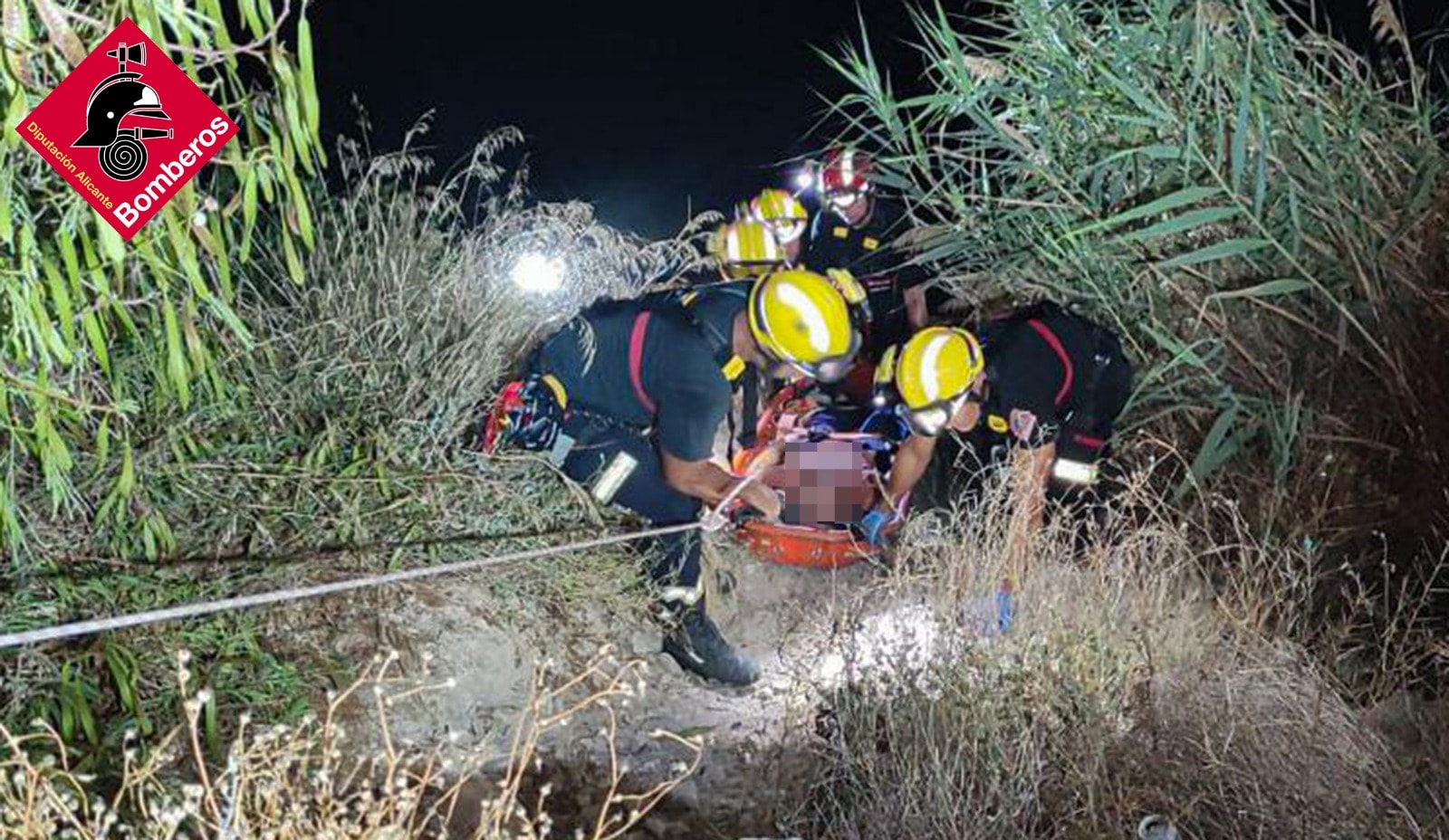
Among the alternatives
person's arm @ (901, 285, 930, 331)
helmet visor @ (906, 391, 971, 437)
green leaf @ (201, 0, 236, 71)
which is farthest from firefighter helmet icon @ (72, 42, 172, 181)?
person's arm @ (901, 285, 930, 331)

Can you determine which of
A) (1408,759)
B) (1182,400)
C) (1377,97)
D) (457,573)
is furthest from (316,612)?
(1377,97)

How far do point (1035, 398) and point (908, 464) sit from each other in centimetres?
54

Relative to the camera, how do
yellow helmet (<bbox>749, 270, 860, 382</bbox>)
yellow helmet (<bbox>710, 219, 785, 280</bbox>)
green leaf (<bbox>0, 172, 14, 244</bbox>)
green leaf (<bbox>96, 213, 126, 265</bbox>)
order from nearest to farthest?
green leaf (<bbox>0, 172, 14, 244</bbox>)
green leaf (<bbox>96, 213, 126, 265</bbox>)
yellow helmet (<bbox>749, 270, 860, 382</bbox>)
yellow helmet (<bbox>710, 219, 785, 280</bbox>)

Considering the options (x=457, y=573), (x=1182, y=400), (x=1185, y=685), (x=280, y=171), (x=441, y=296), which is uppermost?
(x=280, y=171)

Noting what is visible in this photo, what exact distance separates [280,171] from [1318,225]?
370cm

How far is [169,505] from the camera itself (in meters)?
3.23

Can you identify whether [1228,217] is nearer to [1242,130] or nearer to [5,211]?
[1242,130]

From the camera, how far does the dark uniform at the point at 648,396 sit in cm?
384

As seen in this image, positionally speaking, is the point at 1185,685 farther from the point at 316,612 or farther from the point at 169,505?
the point at 169,505

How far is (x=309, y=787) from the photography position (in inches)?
101

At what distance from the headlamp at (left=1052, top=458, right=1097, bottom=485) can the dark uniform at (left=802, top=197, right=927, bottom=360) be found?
1.14 metres

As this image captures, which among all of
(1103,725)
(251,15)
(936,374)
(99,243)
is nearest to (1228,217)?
(936,374)

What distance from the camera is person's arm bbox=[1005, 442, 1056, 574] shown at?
130 inches

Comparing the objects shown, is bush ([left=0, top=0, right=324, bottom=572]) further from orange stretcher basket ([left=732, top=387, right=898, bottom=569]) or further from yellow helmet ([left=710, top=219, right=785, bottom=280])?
yellow helmet ([left=710, top=219, right=785, bottom=280])
